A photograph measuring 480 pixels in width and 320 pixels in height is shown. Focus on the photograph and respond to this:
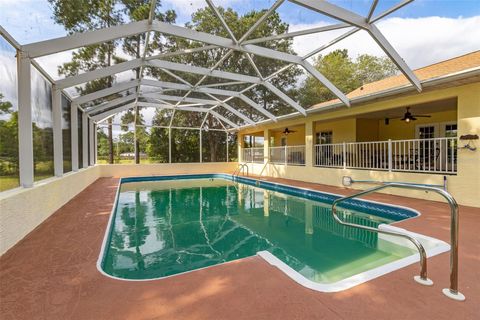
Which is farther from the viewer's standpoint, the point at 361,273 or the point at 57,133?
the point at 57,133

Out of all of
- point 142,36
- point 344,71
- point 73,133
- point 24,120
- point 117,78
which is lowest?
point 24,120

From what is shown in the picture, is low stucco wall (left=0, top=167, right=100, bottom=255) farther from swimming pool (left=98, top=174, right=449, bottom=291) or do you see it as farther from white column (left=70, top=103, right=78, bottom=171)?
white column (left=70, top=103, right=78, bottom=171)

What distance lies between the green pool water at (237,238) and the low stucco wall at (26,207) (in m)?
1.33

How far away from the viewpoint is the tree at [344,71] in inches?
822

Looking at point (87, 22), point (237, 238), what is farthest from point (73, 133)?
point (237, 238)

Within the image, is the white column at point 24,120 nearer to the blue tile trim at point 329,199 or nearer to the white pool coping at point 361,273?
the white pool coping at point 361,273

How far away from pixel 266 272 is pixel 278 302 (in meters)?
0.58

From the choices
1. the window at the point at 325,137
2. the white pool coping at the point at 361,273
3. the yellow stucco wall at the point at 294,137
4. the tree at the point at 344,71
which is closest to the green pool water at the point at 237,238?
the white pool coping at the point at 361,273

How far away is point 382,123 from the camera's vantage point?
1288 cm

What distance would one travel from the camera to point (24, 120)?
14.1ft

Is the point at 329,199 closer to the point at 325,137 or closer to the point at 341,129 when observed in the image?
the point at 341,129

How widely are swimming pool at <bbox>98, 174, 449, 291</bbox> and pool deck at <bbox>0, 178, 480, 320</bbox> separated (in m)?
0.23

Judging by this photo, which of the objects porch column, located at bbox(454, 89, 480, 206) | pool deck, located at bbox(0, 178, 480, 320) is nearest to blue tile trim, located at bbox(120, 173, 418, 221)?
porch column, located at bbox(454, 89, 480, 206)

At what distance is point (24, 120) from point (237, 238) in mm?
4412
